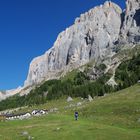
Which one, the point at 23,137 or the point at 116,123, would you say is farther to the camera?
the point at 116,123

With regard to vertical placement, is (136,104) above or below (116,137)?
above

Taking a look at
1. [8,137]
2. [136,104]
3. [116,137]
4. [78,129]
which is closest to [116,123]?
[78,129]

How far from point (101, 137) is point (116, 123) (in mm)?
16879

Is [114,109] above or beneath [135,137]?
above

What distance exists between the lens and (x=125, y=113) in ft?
244

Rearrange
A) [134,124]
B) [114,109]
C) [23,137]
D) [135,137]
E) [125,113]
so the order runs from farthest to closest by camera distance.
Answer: [114,109] → [125,113] → [134,124] → [23,137] → [135,137]

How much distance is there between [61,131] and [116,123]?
1438cm

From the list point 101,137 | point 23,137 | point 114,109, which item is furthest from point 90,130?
point 114,109

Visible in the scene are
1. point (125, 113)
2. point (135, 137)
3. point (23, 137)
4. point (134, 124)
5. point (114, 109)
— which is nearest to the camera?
point (135, 137)

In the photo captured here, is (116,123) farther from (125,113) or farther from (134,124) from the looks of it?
(125,113)

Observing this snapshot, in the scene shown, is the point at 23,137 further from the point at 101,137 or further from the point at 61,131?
the point at 101,137

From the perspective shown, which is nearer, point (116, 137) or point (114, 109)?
point (116, 137)

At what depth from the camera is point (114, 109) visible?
8288 cm

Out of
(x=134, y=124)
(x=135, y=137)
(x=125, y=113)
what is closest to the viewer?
(x=135, y=137)
